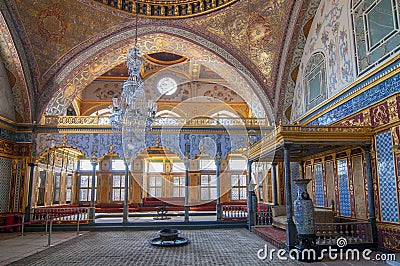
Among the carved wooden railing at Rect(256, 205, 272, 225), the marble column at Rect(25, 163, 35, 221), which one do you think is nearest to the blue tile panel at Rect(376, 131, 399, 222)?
the carved wooden railing at Rect(256, 205, 272, 225)

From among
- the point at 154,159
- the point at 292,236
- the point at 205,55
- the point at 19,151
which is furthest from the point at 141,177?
the point at 292,236

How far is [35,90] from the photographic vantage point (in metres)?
11.2

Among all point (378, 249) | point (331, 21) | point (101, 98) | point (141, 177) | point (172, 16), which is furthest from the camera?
point (141, 177)

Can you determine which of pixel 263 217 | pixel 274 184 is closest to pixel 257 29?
pixel 274 184

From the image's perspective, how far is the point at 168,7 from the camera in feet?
35.7

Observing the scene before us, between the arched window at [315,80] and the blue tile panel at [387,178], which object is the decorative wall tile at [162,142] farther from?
the blue tile panel at [387,178]

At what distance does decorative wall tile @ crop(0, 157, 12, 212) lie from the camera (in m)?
10.2

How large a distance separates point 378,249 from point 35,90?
10.8 metres

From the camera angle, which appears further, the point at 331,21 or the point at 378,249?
the point at 331,21

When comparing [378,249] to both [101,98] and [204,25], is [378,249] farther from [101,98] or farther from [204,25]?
[101,98]

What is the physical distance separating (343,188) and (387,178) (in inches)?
62.6

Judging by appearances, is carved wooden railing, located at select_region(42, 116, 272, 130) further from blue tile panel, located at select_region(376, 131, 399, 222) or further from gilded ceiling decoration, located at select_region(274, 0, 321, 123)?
blue tile panel, located at select_region(376, 131, 399, 222)

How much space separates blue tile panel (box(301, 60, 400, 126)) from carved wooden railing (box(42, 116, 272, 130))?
10.3ft

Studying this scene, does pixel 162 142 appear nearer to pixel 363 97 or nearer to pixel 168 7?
pixel 168 7
